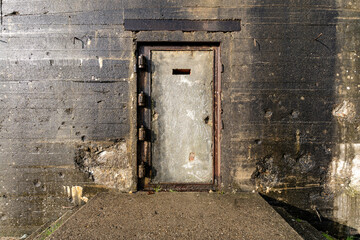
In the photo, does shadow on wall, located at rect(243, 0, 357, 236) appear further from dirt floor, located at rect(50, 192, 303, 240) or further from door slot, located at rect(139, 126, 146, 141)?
door slot, located at rect(139, 126, 146, 141)

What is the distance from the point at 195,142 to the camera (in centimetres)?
287

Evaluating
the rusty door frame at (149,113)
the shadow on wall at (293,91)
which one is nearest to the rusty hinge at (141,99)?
the rusty door frame at (149,113)

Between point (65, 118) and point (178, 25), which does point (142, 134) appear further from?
point (178, 25)

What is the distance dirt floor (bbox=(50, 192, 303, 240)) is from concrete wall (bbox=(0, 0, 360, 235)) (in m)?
0.41

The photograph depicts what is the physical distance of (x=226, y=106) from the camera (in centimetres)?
283

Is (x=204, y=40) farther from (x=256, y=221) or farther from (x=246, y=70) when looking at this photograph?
(x=256, y=221)

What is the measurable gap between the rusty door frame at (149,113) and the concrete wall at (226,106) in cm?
11

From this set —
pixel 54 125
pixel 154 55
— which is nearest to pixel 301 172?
pixel 154 55

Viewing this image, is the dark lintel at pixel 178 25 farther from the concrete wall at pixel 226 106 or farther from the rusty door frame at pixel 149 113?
the rusty door frame at pixel 149 113

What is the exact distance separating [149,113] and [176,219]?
1539 mm

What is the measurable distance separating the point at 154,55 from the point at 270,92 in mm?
1939

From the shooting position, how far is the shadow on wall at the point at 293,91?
2.84 meters

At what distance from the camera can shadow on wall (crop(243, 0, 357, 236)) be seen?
9.32 ft

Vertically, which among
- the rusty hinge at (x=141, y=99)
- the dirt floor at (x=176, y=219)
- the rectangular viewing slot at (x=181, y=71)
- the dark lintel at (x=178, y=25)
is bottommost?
the dirt floor at (x=176, y=219)
